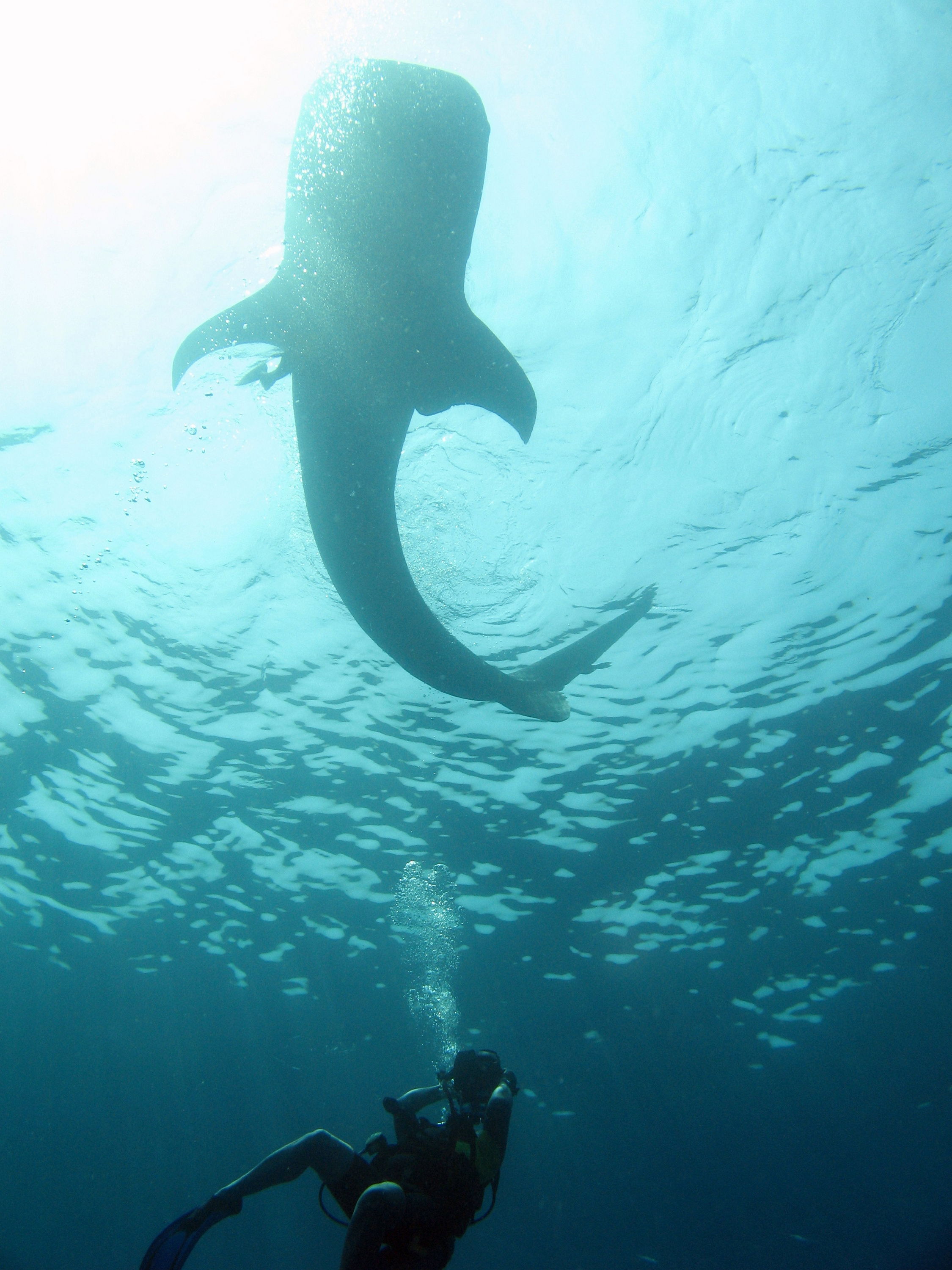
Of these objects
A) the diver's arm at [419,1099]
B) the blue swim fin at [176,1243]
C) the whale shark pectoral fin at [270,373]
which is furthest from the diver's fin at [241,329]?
the blue swim fin at [176,1243]

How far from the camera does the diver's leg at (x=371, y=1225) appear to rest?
3.19m

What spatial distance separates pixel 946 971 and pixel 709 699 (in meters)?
16.5

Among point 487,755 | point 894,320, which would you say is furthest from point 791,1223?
point 894,320

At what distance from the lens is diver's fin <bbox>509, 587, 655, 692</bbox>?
482 centimetres

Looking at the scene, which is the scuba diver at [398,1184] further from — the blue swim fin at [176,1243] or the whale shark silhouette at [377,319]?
the whale shark silhouette at [377,319]

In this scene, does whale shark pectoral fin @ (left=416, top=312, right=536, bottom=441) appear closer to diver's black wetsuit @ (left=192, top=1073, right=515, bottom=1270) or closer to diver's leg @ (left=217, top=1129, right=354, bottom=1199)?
diver's black wetsuit @ (left=192, top=1073, right=515, bottom=1270)

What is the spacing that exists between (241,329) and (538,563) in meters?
6.13

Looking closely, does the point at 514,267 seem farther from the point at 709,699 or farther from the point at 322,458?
the point at 709,699

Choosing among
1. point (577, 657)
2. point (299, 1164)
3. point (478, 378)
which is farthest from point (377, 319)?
point (299, 1164)

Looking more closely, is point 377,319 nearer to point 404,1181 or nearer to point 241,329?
point 241,329

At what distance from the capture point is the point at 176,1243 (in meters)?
3.67

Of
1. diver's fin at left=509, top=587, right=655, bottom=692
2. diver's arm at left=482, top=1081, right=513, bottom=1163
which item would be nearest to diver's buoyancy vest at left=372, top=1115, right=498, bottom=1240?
diver's arm at left=482, top=1081, right=513, bottom=1163

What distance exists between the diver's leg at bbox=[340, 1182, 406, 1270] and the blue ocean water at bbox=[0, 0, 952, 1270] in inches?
265

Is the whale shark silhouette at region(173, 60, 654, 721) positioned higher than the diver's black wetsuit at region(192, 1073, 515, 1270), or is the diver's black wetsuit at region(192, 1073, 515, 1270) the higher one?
the whale shark silhouette at region(173, 60, 654, 721)
